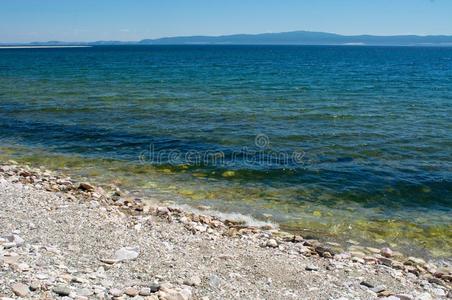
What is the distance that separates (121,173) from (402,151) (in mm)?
11490

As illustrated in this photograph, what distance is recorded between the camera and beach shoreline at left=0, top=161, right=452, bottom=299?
7.68 m

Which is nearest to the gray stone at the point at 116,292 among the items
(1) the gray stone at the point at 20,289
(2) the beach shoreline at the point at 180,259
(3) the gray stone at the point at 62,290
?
(2) the beach shoreline at the point at 180,259

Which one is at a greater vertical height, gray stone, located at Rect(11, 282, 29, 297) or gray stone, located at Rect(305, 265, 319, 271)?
gray stone, located at Rect(11, 282, 29, 297)

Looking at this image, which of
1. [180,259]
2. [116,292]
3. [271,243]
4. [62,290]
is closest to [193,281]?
[180,259]

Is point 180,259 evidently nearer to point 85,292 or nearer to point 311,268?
point 85,292

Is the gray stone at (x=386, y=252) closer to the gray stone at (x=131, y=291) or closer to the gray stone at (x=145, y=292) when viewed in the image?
the gray stone at (x=145, y=292)

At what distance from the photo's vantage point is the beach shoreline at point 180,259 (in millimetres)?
7684

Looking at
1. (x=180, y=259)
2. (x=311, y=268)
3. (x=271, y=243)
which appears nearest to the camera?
(x=180, y=259)

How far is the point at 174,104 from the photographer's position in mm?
33219

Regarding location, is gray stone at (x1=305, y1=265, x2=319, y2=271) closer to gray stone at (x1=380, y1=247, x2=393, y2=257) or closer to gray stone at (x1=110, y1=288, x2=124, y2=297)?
gray stone at (x1=380, y1=247, x2=393, y2=257)

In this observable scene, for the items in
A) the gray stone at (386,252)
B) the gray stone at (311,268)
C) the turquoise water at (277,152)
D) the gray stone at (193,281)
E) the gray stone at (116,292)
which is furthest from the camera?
the turquoise water at (277,152)

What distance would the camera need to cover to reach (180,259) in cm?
917

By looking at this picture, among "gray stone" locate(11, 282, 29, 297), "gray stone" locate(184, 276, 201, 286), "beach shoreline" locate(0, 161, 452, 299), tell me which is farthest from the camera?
"gray stone" locate(184, 276, 201, 286)

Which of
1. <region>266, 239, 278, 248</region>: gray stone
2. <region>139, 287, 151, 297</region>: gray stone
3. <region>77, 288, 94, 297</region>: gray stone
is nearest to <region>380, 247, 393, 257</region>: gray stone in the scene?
<region>266, 239, 278, 248</region>: gray stone
